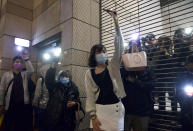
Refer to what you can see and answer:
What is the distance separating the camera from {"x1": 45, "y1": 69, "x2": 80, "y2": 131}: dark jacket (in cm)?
260

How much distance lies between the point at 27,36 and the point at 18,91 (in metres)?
2.46

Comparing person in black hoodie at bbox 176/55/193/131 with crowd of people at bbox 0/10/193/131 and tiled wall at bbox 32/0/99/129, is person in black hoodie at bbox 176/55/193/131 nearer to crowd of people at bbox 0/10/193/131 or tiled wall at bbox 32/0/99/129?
crowd of people at bbox 0/10/193/131

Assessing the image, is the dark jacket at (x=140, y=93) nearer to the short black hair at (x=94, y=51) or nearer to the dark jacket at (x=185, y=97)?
the dark jacket at (x=185, y=97)

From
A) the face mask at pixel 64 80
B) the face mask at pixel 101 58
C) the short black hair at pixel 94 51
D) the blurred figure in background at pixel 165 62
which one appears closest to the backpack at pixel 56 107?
Answer: the face mask at pixel 64 80

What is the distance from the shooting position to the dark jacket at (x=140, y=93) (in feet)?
8.19

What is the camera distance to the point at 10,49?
15.0 ft

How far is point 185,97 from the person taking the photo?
7.32 ft

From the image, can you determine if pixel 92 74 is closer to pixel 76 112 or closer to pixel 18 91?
pixel 76 112

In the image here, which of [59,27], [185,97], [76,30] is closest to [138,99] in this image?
[185,97]

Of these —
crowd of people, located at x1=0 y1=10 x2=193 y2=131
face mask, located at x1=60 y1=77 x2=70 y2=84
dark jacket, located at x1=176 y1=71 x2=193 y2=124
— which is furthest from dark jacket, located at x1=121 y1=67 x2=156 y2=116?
face mask, located at x1=60 y1=77 x2=70 y2=84

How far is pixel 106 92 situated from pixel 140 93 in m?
0.87

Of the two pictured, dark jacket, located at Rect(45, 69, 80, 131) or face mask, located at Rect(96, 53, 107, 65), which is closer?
face mask, located at Rect(96, 53, 107, 65)

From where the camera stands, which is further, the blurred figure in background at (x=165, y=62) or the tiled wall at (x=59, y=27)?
the tiled wall at (x=59, y=27)

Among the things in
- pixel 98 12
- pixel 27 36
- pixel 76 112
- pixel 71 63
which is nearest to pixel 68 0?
pixel 98 12
